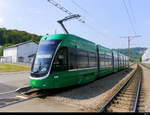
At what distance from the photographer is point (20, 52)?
61688 mm

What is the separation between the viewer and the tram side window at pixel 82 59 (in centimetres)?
1271

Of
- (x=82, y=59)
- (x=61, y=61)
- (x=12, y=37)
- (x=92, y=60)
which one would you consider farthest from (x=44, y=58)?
(x=12, y=37)

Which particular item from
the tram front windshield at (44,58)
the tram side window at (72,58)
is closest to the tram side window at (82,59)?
the tram side window at (72,58)

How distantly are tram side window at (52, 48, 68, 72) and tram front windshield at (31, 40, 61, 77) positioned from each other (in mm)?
320

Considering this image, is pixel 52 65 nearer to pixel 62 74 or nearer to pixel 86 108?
pixel 62 74

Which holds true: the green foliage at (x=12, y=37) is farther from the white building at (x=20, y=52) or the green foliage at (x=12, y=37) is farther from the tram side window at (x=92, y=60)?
the tram side window at (x=92, y=60)

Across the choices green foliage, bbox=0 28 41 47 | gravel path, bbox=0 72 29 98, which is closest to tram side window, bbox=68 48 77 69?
gravel path, bbox=0 72 29 98

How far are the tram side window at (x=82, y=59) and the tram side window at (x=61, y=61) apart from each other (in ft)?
6.33

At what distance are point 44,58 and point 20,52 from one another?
5428cm

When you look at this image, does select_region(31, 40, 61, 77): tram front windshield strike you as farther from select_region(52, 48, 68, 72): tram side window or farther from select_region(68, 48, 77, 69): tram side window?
select_region(68, 48, 77, 69): tram side window

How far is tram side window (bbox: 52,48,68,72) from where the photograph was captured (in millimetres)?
10117

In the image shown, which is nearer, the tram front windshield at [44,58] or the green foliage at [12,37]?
the tram front windshield at [44,58]

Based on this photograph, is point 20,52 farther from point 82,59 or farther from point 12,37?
point 12,37

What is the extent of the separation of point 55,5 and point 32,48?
182 feet
